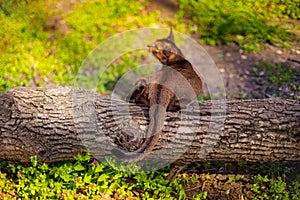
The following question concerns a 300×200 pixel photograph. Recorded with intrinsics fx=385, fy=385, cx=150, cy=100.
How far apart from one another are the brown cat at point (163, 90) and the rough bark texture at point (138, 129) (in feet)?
0.54

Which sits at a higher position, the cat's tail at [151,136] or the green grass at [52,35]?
the green grass at [52,35]

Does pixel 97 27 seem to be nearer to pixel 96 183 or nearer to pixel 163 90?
pixel 163 90

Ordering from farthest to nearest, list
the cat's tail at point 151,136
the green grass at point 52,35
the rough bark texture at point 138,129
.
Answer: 1. the green grass at point 52,35
2. the rough bark texture at point 138,129
3. the cat's tail at point 151,136

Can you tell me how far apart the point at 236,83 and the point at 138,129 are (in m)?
2.75

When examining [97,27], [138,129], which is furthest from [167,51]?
[97,27]

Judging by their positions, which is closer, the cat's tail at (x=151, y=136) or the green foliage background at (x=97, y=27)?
the cat's tail at (x=151, y=136)

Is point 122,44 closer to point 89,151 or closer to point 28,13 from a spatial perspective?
point 28,13

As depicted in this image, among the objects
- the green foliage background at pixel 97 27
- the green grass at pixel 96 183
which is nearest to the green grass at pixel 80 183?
the green grass at pixel 96 183

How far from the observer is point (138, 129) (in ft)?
12.8

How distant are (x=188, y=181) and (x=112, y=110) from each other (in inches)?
47.1

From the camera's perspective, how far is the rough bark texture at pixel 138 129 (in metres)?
3.82

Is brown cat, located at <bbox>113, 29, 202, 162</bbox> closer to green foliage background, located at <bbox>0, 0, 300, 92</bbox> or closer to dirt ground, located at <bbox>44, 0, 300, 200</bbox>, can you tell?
dirt ground, located at <bbox>44, 0, 300, 200</bbox>

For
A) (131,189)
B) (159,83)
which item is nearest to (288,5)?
(159,83)

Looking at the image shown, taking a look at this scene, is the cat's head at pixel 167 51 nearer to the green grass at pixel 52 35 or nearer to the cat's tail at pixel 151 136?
the cat's tail at pixel 151 136
